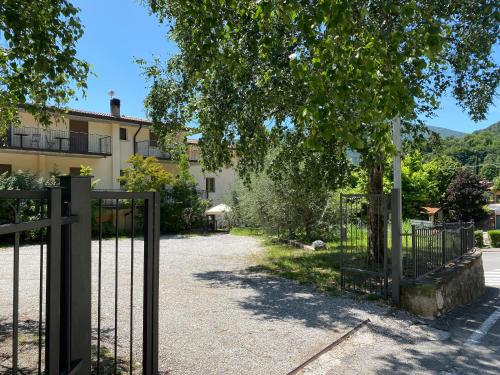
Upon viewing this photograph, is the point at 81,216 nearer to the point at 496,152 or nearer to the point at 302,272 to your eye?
the point at 302,272

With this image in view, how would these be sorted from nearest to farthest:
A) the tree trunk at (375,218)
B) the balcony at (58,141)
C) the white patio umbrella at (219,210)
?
1. the tree trunk at (375,218)
2. the balcony at (58,141)
3. the white patio umbrella at (219,210)

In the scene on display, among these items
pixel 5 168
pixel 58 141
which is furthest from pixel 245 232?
pixel 5 168

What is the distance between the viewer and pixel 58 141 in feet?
80.5

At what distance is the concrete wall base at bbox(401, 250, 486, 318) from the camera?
782 cm

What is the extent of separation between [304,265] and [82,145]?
17.8m

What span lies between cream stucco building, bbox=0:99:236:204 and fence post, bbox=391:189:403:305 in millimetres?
15737

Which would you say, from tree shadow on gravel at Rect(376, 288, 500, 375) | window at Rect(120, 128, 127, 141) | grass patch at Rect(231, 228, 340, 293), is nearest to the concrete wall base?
tree shadow on gravel at Rect(376, 288, 500, 375)

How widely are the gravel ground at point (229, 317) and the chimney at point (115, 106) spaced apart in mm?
17538

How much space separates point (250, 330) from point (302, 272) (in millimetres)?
5273

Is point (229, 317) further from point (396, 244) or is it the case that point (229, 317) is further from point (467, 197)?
point (467, 197)

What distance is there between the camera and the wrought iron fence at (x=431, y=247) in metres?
8.28

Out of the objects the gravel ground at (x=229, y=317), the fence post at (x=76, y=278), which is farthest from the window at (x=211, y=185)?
the fence post at (x=76, y=278)

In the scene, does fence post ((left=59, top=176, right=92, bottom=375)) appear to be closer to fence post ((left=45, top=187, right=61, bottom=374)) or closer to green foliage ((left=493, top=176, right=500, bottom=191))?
fence post ((left=45, top=187, right=61, bottom=374))

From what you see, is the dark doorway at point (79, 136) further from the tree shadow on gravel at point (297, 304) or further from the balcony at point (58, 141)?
the tree shadow on gravel at point (297, 304)
